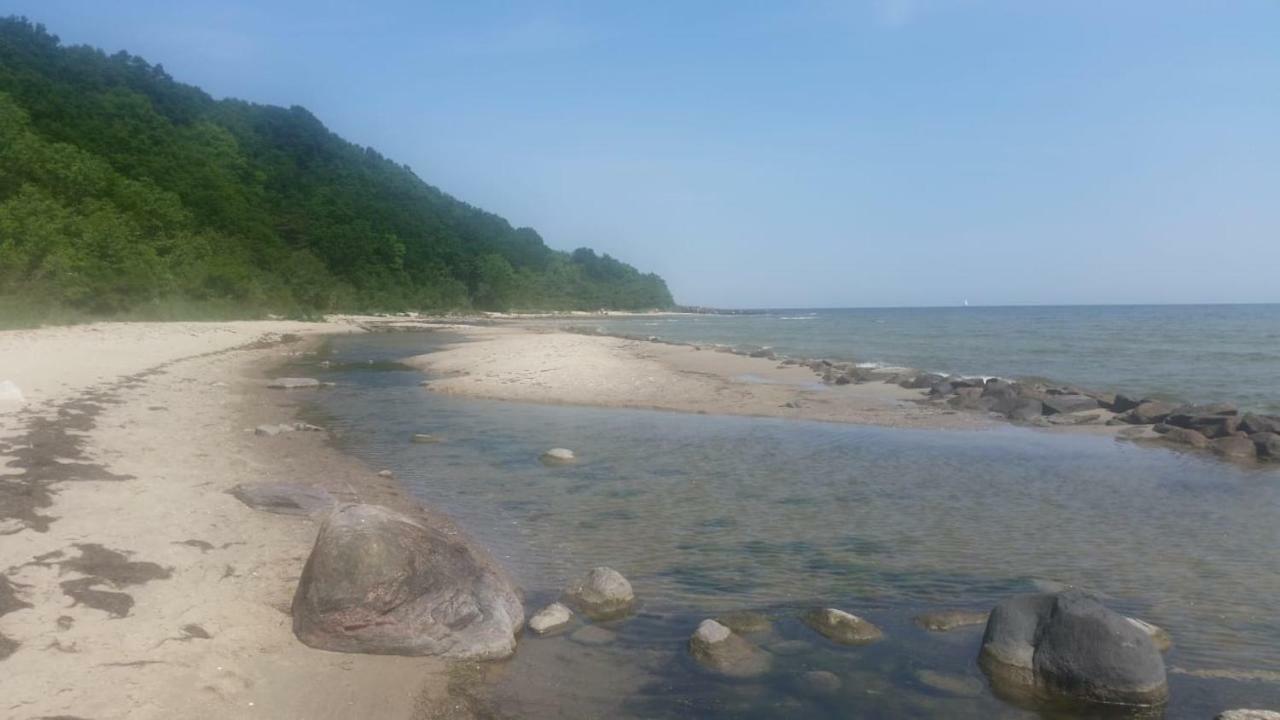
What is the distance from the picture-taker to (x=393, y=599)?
20.0 feet

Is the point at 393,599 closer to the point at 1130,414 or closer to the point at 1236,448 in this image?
the point at 1236,448

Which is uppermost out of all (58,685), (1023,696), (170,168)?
(170,168)

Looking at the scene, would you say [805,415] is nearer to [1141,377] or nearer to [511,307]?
[1141,377]

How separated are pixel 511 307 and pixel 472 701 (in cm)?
13015

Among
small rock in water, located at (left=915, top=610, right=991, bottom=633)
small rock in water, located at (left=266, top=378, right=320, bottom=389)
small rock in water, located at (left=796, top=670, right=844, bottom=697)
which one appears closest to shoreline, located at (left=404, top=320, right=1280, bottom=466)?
small rock in water, located at (left=266, top=378, right=320, bottom=389)

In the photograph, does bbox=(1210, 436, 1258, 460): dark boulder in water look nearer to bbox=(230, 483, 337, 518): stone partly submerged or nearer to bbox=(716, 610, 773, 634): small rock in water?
bbox=(716, 610, 773, 634): small rock in water

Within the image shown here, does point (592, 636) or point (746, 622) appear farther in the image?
point (746, 622)

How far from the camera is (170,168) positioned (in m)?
76.2

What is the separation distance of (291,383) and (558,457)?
13312mm

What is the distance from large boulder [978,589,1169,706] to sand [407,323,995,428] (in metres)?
12.7

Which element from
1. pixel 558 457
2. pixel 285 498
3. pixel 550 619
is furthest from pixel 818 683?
pixel 558 457

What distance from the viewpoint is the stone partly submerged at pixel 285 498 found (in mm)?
9344

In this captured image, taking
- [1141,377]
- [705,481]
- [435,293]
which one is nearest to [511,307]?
[435,293]

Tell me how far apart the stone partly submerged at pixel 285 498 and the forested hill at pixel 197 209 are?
99.8 ft
